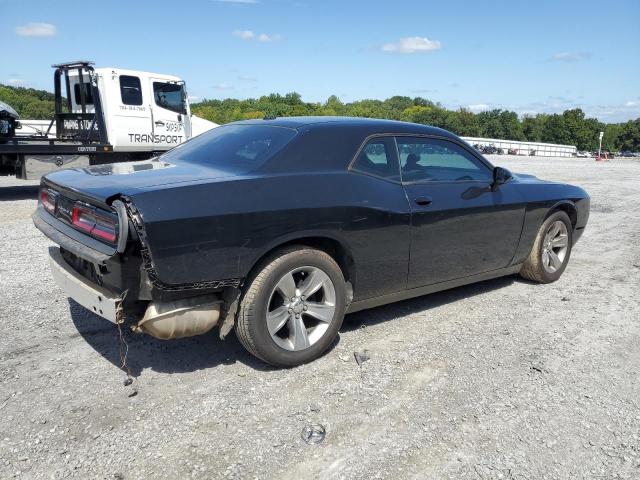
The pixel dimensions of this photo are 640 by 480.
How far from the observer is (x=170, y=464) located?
2369 mm

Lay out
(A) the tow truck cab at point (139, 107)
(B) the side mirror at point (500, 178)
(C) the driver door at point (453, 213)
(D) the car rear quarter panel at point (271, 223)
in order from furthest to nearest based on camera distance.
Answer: (A) the tow truck cab at point (139, 107) → (B) the side mirror at point (500, 178) → (C) the driver door at point (453, 213) → (D) the car rear quarter panel at point (271, 223)

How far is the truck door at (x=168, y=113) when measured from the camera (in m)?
12.0


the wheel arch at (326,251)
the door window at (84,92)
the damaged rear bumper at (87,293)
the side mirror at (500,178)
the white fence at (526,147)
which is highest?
Answer: the door window at (84,92)

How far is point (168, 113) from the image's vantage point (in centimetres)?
1218

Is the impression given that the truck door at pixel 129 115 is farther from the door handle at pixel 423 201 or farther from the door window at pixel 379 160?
the door handle at pixel 423 201

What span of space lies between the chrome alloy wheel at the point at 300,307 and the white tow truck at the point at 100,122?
349 inches

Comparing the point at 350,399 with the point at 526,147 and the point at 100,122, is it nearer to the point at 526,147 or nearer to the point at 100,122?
the point at 100,122

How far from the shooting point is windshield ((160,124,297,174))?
11.0 ft

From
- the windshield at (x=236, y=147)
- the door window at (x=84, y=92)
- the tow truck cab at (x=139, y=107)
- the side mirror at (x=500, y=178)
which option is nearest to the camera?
the windshield at (x=236, y=147)

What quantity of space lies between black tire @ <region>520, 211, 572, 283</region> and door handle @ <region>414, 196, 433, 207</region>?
1.70m

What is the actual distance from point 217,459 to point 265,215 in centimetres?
128

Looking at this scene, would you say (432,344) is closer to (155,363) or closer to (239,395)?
(239,395)

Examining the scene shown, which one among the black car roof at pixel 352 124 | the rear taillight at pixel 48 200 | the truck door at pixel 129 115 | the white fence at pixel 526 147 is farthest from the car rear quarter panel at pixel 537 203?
the white fence at pixel 526 147

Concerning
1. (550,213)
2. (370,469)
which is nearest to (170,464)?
(370,469)
